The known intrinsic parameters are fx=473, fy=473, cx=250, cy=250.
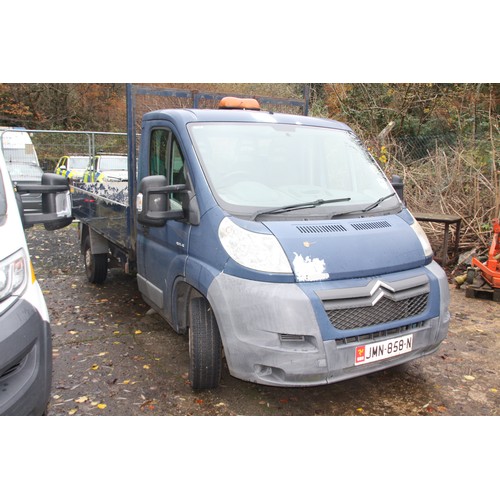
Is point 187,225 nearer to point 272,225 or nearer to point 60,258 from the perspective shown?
point 272,225

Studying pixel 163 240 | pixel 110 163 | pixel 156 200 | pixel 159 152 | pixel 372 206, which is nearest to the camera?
pixel 156 200

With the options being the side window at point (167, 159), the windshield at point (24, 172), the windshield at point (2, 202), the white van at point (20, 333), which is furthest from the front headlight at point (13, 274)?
the windshield at point (24, 172)

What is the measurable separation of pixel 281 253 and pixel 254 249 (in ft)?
0.60

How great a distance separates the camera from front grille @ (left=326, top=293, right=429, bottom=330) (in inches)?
121

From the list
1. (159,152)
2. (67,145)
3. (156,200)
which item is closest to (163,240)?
(156,200)

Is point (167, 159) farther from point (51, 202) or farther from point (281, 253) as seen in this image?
point (281, 253)

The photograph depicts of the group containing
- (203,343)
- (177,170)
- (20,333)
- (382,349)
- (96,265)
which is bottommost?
(96,265)

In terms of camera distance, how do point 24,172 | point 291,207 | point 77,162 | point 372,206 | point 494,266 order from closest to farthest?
point 291,207
point 372,206
point 494,266
point 24,172
point 77,162

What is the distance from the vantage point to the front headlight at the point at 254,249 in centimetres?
308

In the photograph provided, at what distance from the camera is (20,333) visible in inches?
93.8

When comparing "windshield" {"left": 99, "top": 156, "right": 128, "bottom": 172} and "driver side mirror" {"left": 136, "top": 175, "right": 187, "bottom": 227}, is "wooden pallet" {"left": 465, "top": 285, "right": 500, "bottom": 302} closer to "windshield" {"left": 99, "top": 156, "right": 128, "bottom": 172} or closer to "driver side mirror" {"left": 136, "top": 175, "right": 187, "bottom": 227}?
"driver side mirror" {"left": 136, "top": 175, "right": 187, "bottom": 227}

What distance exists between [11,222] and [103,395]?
167cm

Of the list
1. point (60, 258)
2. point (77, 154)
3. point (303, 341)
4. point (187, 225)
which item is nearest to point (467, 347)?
point (303, 341)

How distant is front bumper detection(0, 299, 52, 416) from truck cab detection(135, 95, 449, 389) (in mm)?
1125
